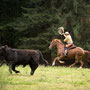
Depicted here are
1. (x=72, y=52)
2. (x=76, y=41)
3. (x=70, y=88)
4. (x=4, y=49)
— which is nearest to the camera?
(x=70, y=88)

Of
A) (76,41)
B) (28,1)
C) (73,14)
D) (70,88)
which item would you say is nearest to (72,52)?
(76,41)

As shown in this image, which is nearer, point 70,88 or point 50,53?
point 70,88

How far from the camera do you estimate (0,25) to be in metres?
32.1

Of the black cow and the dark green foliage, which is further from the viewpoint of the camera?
the dark green foliage

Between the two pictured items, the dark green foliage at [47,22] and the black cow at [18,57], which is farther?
the dark green foliage at [47,22]

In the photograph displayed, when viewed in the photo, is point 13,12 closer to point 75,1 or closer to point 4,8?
point 4,8

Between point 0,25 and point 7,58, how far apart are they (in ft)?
69.1

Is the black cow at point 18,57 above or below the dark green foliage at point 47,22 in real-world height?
above

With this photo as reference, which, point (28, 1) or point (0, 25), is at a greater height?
point (28, 1)

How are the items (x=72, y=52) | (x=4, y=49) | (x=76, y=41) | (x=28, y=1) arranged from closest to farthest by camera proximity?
(x=4, y=49) < (x=72, y=52) < (x=76, y=41) < (x=28, y=1)

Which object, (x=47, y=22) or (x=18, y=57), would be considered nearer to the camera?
(x=18, y=57)

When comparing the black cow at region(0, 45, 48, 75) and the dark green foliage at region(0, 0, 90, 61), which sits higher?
the black cow at region(0, 45, 48, 75)

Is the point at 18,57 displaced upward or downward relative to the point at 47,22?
upward

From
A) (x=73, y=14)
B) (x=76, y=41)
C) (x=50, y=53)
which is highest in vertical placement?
(x=73, y=14)
